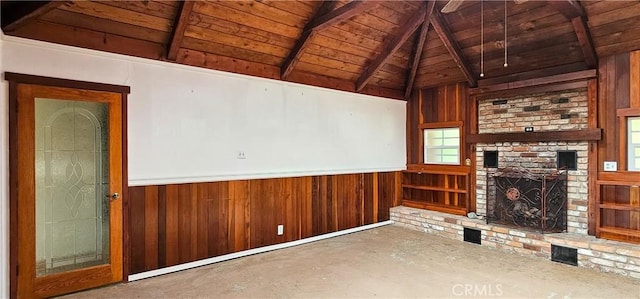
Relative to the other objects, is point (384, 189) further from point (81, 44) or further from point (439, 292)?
point (81, 44)

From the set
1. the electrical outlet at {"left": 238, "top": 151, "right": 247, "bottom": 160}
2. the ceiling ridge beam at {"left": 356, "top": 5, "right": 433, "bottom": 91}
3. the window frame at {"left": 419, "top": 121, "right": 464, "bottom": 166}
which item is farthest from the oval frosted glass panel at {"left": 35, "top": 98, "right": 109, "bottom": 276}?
the window frame at {"left": 419, "top": 121, "right": 464, "bottom": 166}

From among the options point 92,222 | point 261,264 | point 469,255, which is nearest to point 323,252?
point 261,264

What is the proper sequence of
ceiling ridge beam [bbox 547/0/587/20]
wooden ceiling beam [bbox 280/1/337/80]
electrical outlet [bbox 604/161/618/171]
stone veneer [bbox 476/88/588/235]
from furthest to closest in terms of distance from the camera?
stone veneer [bbox 476/88/588/235] → electrical outlet [bbox 604/161/618/171] → wooden ceiling beam [bbox 280/1/337/80] → ceiling ridge beam [bbox 547/0/587/20]

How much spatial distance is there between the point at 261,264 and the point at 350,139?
2.56 meters

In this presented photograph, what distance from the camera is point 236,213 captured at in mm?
4395

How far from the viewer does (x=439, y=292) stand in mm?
3332

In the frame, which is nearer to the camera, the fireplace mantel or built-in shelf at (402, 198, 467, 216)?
the fireplace mantel

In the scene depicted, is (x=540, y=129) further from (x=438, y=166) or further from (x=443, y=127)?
(x=438, y=166)

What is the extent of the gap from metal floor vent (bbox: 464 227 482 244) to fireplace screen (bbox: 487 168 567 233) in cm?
26

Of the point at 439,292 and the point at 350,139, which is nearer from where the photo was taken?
the point at 439,292

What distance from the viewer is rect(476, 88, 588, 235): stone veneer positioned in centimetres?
447

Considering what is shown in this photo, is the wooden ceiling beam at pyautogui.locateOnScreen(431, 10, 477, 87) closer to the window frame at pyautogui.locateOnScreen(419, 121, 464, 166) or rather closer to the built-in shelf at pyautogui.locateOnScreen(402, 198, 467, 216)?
the window frame at pyautogui.locateOnScreen(419, 121, 464, 166)

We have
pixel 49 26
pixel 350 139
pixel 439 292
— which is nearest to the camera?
pixel 49 26

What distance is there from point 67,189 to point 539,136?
19.2 ft
